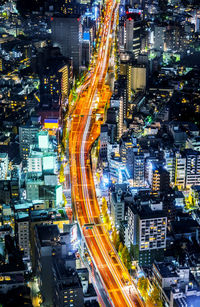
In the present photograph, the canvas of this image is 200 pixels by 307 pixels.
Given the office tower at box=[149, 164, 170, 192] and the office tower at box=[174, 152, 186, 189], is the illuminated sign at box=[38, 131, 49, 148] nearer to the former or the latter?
the office tower at box=[149, 164, 170, 192]

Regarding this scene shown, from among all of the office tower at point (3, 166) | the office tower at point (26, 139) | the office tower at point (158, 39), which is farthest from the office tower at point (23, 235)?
the office tower at point (158, 39)

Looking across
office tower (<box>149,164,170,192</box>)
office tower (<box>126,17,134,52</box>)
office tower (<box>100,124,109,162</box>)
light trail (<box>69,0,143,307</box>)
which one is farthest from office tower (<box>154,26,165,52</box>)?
office tower (<box>149,164,170,192</box>)

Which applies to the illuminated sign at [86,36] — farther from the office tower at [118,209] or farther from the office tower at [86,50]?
the office tower at [118,209]

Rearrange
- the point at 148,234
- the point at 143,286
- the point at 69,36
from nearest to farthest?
1. the point at 143,286
2. the point at 148,234
3. the point at 69,36

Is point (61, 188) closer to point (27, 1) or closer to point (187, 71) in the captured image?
point (187, 71)

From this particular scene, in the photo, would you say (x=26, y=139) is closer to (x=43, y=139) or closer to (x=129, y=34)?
(x=43, y=139)

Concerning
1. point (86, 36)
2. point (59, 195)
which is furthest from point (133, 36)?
point (59, 195)
